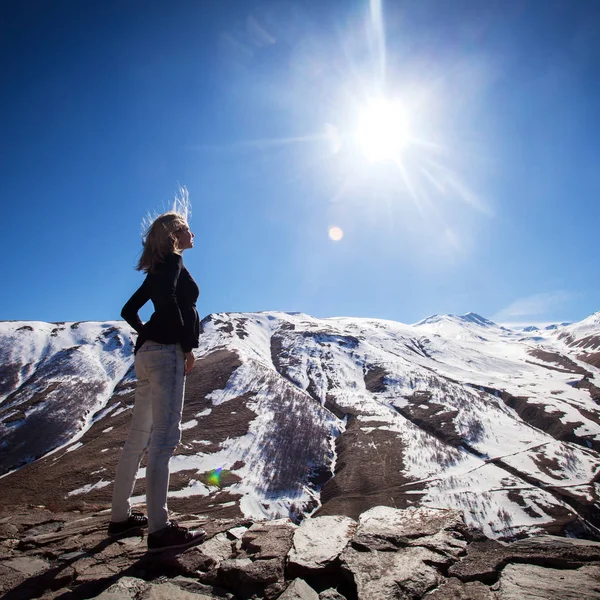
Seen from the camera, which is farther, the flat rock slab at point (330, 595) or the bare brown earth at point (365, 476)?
the bare brown earth at point (365, 476)

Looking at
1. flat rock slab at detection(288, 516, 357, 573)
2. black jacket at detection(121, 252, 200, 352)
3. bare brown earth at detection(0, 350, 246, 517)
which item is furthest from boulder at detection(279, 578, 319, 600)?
bare brown earth at detection(0, 350, 246, 517)

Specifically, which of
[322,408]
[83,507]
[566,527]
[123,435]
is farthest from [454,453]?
[83,507]

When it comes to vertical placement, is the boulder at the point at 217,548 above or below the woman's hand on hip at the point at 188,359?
below

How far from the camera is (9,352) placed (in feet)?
499

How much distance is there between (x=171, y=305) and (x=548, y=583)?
6.38 metres

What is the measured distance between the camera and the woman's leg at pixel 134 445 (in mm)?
6074

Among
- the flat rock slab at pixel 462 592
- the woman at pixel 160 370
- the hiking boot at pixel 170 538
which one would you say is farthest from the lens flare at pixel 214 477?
the flat rock slab at pixel 462 592

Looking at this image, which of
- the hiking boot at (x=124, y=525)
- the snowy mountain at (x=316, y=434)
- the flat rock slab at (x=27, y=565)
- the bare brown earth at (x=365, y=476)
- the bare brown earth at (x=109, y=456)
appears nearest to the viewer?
the flat rock slab at (x=27, y=565)

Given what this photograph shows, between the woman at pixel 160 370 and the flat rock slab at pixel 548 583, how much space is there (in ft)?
14.4

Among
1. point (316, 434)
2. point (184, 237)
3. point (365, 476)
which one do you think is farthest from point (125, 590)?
point (316, 434)

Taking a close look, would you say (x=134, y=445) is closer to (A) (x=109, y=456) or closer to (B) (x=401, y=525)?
(B) (x=401, y=525)

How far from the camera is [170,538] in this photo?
5.34 metres

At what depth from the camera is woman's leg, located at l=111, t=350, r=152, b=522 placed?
Answer: 6074mm

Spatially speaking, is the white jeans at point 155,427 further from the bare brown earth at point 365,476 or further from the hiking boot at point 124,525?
the bare brown earth at point 365,476
